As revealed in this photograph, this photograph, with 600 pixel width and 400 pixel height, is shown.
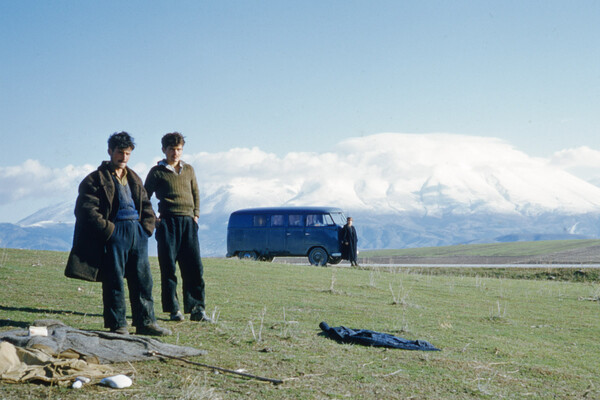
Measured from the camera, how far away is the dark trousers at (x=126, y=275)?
251 inches

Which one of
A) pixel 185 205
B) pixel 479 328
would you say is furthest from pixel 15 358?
pixel 479 328

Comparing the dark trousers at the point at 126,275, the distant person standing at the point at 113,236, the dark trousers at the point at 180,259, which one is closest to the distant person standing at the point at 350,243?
the dark trousers at the point at 180,259

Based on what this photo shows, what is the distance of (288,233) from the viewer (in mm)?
26422

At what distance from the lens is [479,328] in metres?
9.28

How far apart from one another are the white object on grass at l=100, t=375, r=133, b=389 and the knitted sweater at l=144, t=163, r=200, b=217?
290cm

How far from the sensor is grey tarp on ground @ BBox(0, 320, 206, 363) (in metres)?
5.16

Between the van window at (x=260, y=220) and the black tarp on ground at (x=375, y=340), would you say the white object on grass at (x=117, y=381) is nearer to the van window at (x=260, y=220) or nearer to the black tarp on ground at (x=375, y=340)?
the black tarp on ground at (x=375, y=340)

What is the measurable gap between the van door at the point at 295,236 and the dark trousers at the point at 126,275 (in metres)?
19.2

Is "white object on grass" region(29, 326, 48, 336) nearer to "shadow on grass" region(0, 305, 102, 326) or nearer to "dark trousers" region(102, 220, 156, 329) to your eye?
"dark trousers" region(102, 220, 156, 329)

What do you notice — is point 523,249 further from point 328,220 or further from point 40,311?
point 40,311

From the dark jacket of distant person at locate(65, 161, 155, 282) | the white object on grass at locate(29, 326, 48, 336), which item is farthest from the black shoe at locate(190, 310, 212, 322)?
the white object on grass at locate(29, 326, 48, 336)

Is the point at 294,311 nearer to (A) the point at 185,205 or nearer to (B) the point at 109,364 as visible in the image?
(A) the point at 185,205

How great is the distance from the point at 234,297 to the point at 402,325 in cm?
325

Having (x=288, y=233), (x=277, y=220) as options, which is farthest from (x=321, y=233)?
(x=277, y=220)
